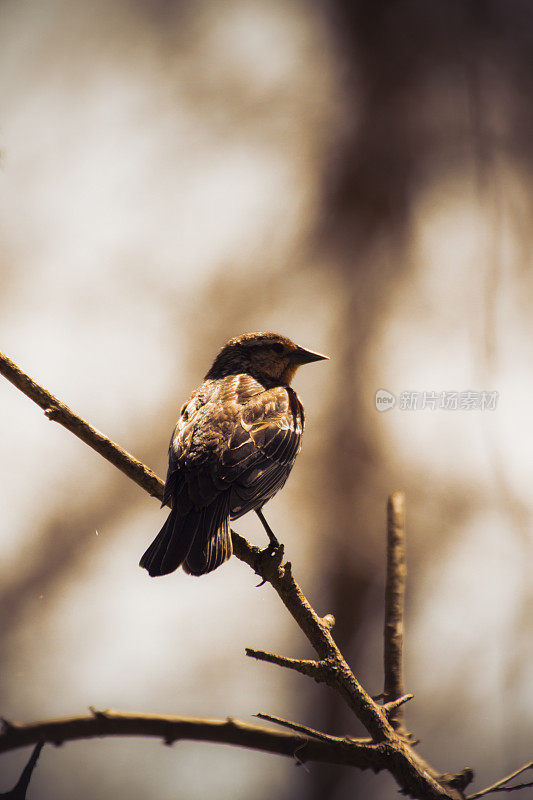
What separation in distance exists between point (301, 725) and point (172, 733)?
17cm

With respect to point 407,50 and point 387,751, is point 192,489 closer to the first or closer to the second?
point 387,751

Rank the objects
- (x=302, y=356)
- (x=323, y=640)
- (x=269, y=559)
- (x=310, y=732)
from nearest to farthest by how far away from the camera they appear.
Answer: (x=310, y=732), (x=323, y=640), (x=269, y=559), (x=302, y=356)

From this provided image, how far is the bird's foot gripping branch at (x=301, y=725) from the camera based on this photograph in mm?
655

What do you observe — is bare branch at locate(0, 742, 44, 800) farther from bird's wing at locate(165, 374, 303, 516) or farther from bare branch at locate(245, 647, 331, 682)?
bird's wing at locate(165, 374, 303, 516)

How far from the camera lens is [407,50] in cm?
221

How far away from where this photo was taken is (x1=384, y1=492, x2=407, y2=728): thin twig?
978mm

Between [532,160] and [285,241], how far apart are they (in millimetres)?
846

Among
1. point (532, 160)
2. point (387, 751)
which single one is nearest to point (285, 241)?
point (532, 160)

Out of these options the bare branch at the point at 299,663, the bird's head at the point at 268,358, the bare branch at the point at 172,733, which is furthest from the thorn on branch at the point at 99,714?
the bird's head at the point at 268,358

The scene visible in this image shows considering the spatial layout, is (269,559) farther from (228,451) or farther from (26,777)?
(26,777)

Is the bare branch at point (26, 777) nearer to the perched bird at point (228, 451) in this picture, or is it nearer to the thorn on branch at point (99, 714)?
the thorn on branch at point (99, 714)

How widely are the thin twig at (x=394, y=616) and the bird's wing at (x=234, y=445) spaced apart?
20 cm

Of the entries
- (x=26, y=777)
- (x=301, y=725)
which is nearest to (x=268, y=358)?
(x=301, y=725)

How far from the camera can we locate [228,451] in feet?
3.57
